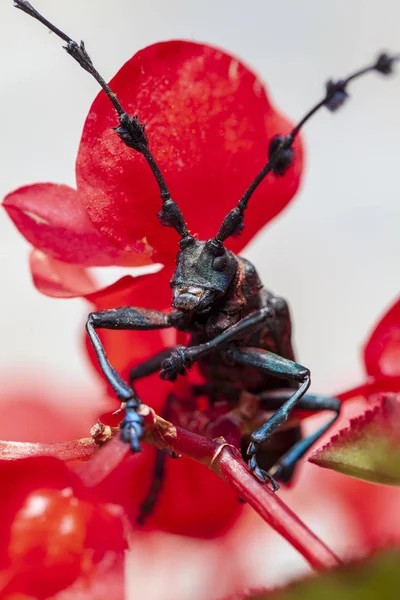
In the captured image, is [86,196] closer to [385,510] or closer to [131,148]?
[131,148]

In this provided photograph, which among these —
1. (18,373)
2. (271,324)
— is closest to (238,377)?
(271,324)

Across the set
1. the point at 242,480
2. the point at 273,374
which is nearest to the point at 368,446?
the point at 242,480

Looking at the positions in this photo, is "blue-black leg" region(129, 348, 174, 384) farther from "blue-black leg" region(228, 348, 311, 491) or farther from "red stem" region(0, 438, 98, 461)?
"red stem" region(0, 438, 98, 461)

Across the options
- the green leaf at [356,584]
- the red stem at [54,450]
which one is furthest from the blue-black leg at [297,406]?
the green leaf at [356,584]

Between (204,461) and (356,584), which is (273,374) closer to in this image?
(204,461)

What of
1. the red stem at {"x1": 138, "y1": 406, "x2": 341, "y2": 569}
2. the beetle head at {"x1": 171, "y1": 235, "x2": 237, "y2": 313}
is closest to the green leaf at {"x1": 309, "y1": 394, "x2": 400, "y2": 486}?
the red stem at {"x1": 138, "y1": 406, "x2": 341, "y2": 569}
